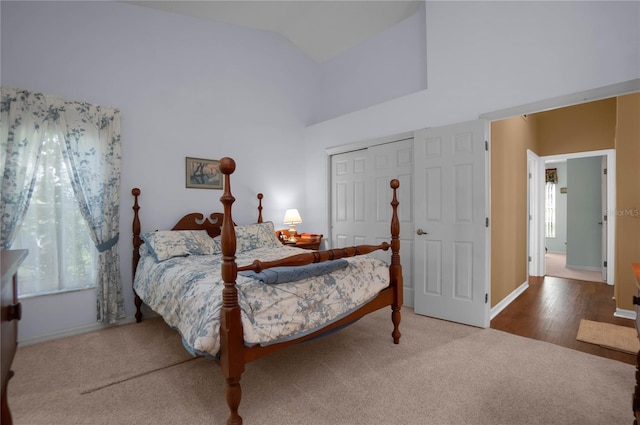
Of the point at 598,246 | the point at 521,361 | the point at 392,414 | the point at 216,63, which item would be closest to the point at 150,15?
the point at 216,63

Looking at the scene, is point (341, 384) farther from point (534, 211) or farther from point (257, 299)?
point (534, 211)

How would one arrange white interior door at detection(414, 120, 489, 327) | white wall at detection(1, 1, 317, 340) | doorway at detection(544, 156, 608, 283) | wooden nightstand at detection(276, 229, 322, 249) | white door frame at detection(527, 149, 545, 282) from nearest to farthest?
white wall at detection(1, 1, 317, 340), white interior door at detection(414, 120, 489, 327), wooden nightstand at detection(276, 229, 322, 249), white door frame at detection(527, 149, 545, 282), doorway at detection(544, 156, 608, 283)

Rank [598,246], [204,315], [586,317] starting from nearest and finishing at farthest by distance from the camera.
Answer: [204,315], [586,317], [598,246]

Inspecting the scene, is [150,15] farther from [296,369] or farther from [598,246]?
[598,246]

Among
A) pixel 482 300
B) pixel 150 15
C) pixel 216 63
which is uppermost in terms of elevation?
pixel 150 15

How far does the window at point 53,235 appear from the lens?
2727mm

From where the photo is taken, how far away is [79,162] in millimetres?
2926

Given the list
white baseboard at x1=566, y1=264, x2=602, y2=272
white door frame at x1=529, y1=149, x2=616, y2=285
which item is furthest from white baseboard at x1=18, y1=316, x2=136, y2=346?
white baseboard at x1=566, y1=264, x2=602, y2=272

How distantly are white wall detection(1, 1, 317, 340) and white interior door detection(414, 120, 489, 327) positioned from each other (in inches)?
82.9

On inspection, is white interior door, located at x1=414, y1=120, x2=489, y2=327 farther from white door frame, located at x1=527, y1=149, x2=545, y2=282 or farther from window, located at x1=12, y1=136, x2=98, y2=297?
window, located at x1=12, y1=136, x2=98, y2=297

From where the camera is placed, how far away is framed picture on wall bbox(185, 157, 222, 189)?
12.1ft

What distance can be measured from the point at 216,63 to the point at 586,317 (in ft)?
17.1

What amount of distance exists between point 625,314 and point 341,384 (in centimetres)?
335

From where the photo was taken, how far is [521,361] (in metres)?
2.33
